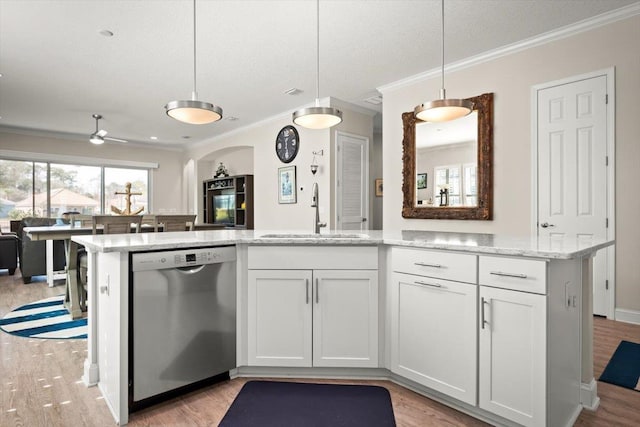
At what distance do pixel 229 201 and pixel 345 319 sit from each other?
621 cm

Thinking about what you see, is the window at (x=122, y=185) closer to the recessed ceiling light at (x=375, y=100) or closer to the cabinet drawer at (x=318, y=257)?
the recessed ceiling light at (x=375, y=100)

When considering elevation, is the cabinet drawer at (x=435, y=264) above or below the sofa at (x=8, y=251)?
above

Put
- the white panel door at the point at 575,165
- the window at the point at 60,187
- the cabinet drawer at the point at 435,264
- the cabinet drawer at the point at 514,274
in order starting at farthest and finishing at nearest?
the window at the point at 60,187
the white panel door at the point at 575,165
the cabinet drawer at the point at 435,264
the cabinet drawer at the point at 514,274

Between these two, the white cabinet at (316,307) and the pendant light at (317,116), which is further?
the pendant light at (317,116)

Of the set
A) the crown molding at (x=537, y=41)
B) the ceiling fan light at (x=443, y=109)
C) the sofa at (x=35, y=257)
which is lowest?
the sofa at (x=35, y=257)

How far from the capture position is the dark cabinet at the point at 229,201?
Result: 7.26 meters

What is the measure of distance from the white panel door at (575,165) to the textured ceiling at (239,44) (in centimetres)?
67

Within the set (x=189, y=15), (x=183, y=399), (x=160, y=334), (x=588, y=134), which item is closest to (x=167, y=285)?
(x=160, y=334)

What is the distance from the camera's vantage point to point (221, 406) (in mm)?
1941

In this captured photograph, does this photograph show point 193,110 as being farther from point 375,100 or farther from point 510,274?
point 375,100

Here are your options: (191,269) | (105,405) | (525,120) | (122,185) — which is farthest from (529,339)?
(122,185)

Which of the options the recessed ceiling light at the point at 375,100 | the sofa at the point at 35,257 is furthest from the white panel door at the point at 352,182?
the sofa at the point at 35,257

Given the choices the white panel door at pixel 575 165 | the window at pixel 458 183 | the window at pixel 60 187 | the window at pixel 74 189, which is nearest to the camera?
the white panel door at pixel 575 165

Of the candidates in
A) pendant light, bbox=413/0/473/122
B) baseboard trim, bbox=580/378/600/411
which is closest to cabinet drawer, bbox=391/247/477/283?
baseboard trim, bbox=580/378/600/411
